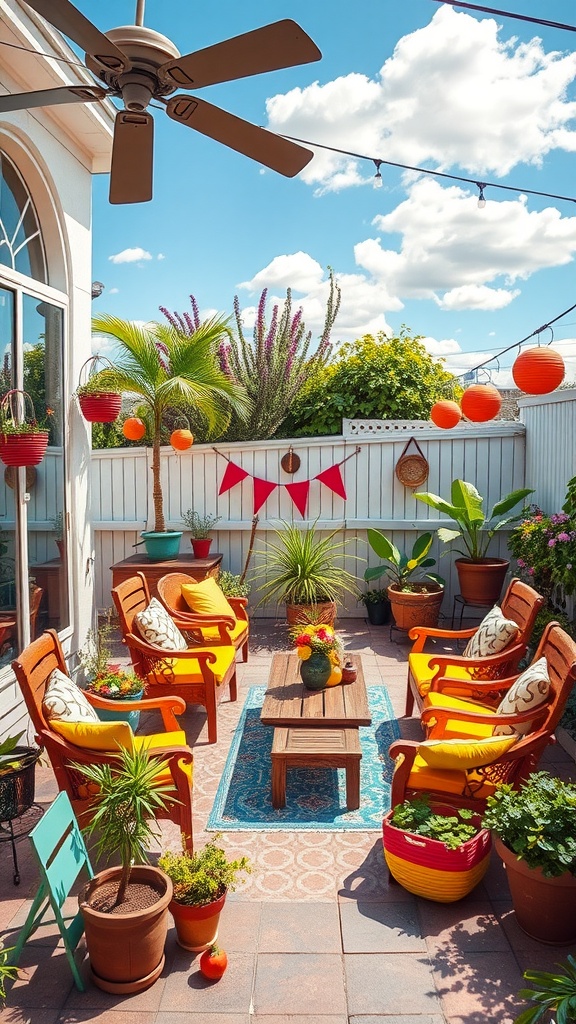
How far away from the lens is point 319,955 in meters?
2.61

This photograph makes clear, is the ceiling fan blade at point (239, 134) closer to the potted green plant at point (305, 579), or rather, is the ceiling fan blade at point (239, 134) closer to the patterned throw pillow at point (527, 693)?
the patterned throw pillow at point (527, 693)

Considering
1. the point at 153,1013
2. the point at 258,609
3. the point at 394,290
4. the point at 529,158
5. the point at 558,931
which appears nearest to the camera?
the point at 153,1013

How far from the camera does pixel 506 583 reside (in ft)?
24.7

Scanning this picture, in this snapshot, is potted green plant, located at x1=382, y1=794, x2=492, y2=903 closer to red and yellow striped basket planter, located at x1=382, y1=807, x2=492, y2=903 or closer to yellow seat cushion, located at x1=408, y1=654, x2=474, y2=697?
red and yellow striped basket planter, located at x1=382, y1=807, x2=492, y2=903

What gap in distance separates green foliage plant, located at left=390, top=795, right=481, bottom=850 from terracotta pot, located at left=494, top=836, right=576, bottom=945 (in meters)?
0.24

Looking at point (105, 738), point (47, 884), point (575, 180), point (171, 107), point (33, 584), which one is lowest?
point (47, 884)

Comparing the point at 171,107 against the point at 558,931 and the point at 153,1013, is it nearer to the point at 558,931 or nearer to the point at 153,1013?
the point at 153,1013

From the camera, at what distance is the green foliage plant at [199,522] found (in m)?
7.68

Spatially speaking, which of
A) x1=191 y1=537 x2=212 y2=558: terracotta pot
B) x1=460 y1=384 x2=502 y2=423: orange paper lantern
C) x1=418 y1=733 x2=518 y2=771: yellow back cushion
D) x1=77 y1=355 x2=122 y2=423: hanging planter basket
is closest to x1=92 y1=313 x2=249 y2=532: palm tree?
x1=191 y1=537 x2=212 y2=558: terracotta pot

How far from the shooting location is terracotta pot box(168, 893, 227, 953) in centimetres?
259

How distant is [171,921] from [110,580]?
5594 millimetres

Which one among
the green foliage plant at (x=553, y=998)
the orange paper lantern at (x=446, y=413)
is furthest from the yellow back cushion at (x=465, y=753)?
the orange paper lantern at (x=446, y=413)

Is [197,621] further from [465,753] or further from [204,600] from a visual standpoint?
[465,753]

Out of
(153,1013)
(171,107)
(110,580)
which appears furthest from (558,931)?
(110,580)
